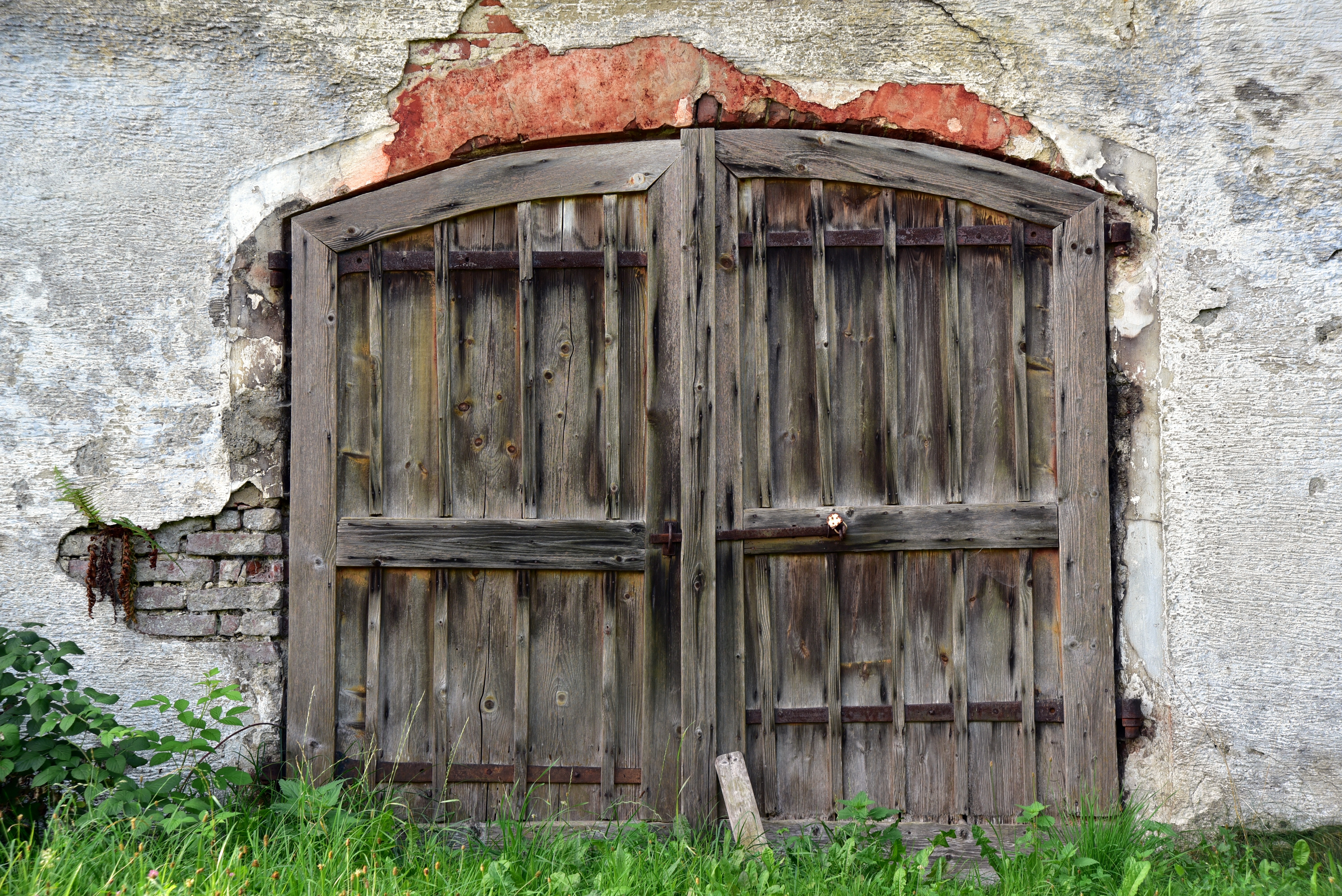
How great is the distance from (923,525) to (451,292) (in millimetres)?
1635

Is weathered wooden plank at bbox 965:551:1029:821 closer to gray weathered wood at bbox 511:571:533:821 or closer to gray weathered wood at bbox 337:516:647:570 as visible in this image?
gray weathered wood at bbox 337:516:647:570

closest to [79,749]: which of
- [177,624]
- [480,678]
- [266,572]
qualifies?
[177,624]

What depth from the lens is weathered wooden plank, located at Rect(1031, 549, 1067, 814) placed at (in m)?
2.61

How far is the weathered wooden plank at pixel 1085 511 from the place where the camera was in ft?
8.49

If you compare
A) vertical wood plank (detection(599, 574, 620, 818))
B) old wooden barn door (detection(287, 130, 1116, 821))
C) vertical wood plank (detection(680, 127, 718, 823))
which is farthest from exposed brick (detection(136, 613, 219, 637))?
vertical wood plank (detection(680, 127, 718, 823))

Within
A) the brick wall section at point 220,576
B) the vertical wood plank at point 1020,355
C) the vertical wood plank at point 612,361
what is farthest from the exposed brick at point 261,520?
the vertical wood plank at point 1020,355

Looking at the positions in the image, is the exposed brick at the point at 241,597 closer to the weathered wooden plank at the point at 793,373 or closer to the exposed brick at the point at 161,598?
the exposed brick at the point at 161,598

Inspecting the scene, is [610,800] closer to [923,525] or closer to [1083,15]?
[923,525]

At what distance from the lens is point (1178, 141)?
8.54 feet

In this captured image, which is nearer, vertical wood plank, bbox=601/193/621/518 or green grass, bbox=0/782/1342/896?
green grass, bbox=0/782/1342/896

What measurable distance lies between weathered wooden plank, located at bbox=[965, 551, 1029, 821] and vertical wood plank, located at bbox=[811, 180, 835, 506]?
0.50 metres

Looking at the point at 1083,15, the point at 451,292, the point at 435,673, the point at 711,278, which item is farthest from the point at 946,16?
the point at 435,673

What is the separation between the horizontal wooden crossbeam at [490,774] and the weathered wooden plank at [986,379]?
1.40 meters

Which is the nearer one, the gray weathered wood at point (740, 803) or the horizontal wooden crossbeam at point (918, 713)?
the gray weathered wood at point (740, 803)
